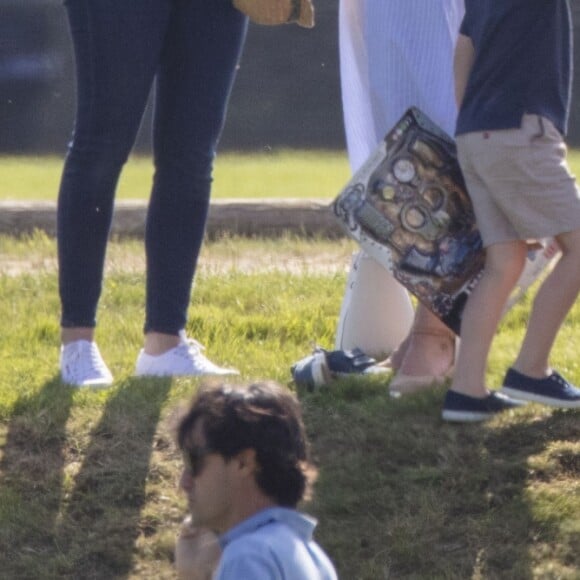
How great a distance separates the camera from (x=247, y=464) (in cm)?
274

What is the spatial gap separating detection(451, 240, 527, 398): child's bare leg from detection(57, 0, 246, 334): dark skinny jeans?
1005 millimetres

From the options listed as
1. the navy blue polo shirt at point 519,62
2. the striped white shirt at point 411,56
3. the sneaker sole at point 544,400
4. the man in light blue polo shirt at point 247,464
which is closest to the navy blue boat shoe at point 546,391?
the sneaker sole at point 544,400

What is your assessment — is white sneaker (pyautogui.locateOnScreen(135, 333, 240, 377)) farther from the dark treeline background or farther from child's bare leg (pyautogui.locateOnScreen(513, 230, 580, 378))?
the dark treeline background

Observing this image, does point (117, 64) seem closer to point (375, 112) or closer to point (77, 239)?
point (77, 239)

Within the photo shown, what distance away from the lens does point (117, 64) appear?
4.43 meters

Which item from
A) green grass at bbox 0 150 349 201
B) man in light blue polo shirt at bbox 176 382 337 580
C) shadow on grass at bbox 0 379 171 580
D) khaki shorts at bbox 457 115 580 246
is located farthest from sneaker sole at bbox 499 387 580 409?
green grass at bbox 0 150 349 201

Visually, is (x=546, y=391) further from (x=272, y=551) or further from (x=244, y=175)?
(x=244, y=175)

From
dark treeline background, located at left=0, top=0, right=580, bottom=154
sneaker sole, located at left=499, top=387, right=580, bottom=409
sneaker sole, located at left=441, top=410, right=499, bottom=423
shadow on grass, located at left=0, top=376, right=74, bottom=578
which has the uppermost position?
sneaker sole, located at left=499, top=387, right=580, bottom=409

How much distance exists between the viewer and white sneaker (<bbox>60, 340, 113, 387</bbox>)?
4.64 metres

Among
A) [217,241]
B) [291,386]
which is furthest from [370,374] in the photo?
[217,241]

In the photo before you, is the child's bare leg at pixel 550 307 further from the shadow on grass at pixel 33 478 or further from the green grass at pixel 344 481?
the shadow on grass at pixel 33 478

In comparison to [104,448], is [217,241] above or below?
below

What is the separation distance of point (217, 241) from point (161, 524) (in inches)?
169

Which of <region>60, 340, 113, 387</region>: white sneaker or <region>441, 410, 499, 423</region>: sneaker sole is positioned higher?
<region>441, 410, 499, 423</region>: sneaker sole
